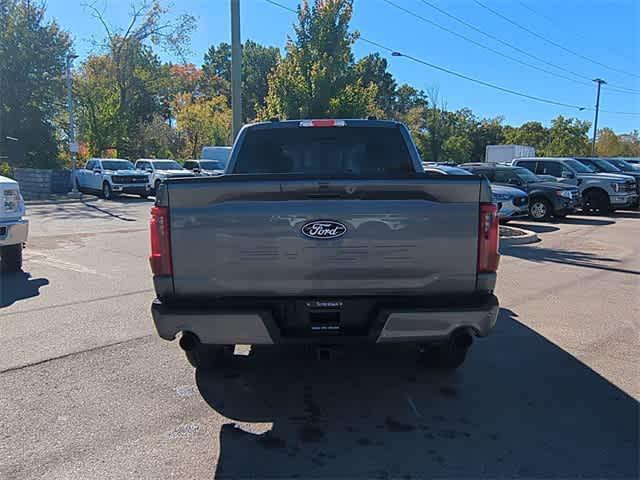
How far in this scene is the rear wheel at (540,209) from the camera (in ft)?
52.5

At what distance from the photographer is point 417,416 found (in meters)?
3.74

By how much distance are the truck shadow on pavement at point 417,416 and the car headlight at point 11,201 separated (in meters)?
5.27

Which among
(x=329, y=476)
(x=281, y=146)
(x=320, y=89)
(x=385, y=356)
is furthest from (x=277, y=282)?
(x=320, y=89)

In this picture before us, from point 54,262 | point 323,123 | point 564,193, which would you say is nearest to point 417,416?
point 323,123

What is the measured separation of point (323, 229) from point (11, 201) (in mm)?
6654

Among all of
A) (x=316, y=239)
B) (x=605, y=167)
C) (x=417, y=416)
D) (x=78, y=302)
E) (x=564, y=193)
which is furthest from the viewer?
(x=605, y=167)

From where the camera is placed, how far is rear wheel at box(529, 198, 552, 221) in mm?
15992

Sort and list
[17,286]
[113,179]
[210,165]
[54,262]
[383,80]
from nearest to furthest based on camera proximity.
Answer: [17,286] → [54,262] → [113,179] → [210,165] → [383,80]

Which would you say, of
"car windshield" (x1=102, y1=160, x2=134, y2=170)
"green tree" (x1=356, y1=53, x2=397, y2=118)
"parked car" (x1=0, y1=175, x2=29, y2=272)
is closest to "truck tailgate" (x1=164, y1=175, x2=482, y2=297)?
"parked car" (x1=0, y1=175, x2=29, y2=272)

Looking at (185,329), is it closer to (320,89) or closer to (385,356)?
(385,356)

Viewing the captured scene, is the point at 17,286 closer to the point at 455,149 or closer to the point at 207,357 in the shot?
the point at 207,357

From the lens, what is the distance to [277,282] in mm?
3355

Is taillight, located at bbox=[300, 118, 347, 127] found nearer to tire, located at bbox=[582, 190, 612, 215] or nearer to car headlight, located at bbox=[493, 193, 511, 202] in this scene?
car headlight, located at bbox=[493, 193, 511, 202]

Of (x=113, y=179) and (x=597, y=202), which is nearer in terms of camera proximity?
(x=597, y=202)
